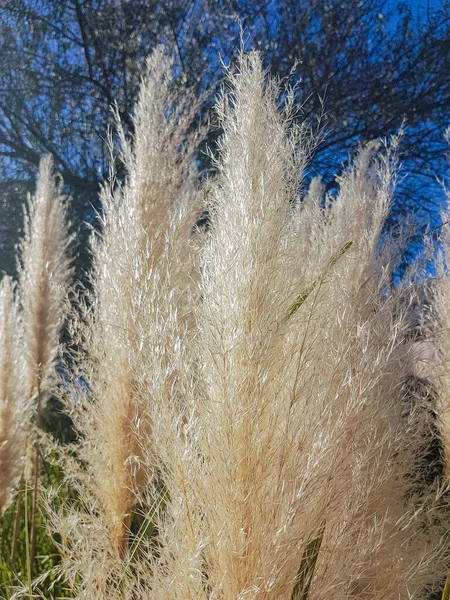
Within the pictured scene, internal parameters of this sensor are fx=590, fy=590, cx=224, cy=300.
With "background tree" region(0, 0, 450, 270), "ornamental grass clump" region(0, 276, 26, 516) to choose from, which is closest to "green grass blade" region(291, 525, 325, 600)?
"ornamental grass clump" region(0, 276, 26, 516)

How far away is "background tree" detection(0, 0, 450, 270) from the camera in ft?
20.6

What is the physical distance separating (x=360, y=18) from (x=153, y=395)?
6.51 metres

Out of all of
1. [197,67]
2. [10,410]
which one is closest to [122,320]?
[10,410]

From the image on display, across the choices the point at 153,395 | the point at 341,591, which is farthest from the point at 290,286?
the point at 341,591

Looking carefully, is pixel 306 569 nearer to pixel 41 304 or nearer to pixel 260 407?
pixel 260 407

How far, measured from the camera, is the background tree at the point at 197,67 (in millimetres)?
6273

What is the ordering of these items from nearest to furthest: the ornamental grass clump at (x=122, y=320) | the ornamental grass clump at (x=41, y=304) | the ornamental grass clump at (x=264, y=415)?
1. the ornamental grass clump at (x=264, y=415)
2. the ornamental grass clump at (x=122, y=320)
3. the ornamental grass clump at (x=41, y=304)

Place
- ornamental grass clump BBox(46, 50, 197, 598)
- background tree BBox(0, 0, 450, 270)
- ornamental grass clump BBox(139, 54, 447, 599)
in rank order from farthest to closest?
background tree BBox(0, 0, 450, 270) < ornamental grass clump BBox(46, 50, 197, 598) < ornamental grass clump BBox(139, 54, 447, 599)

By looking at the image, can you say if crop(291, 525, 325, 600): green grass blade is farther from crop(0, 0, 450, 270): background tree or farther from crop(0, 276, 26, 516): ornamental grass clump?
crop(0, 0, 450, 270): background tree

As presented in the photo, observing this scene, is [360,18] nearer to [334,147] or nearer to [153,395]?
[334,147]

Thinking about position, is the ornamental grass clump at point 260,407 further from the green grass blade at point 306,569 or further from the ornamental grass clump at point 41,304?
the ornamental grass clump at point 41,304

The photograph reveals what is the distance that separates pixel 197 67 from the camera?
253 inches

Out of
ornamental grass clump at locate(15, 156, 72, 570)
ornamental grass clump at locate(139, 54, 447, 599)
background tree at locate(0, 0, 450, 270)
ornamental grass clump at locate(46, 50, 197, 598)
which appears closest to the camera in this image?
ornamental grass clump at locate(139, 54, 447, 599)

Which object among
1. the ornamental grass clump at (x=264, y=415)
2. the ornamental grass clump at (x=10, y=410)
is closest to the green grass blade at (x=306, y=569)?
the ornamental grass clump at (x=264, y=415)
